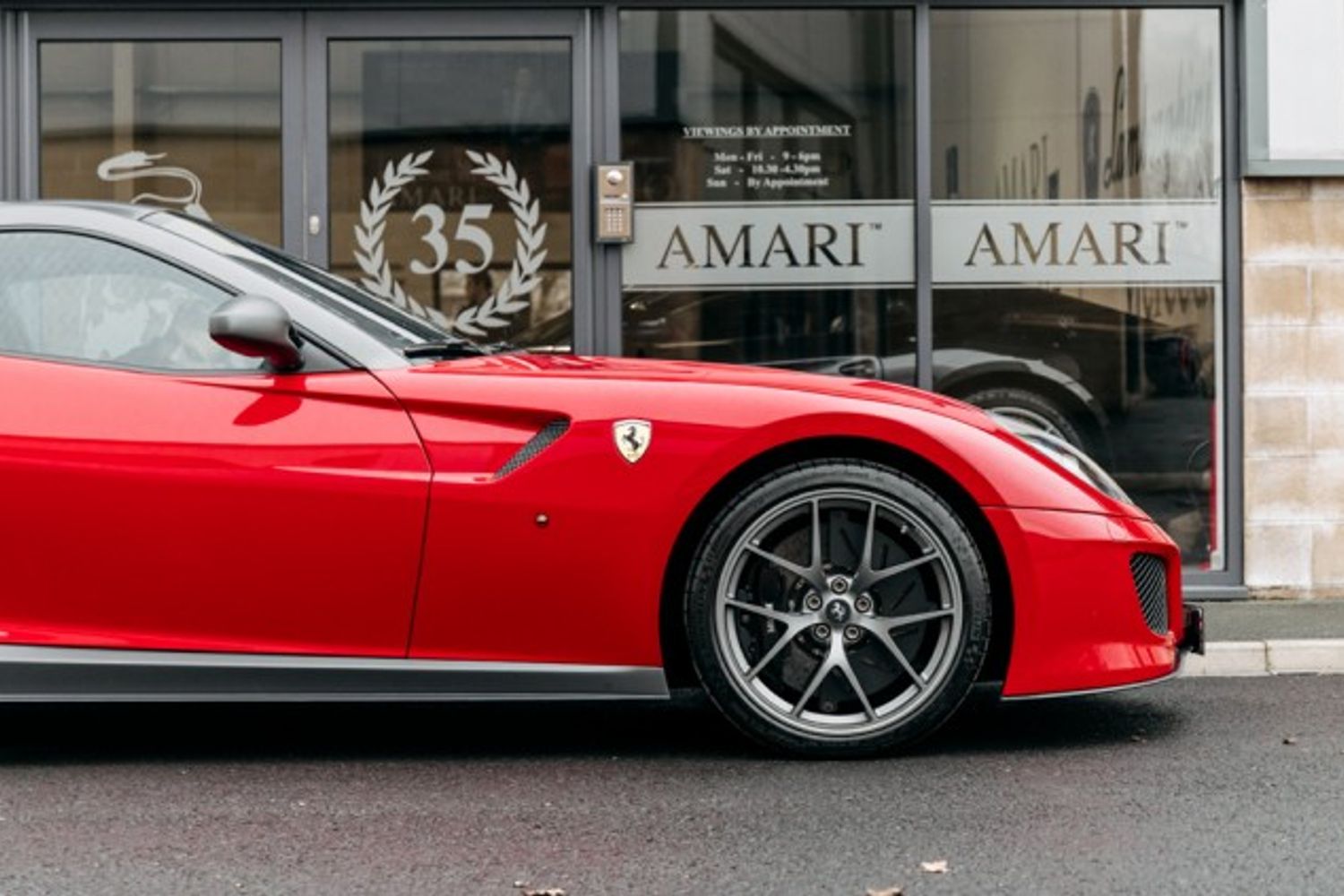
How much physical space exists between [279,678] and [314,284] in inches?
42.3

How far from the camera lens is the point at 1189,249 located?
32.3 feet

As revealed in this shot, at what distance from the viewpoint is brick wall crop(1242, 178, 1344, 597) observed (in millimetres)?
9688

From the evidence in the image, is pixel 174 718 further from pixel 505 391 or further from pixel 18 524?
pixel 505 391

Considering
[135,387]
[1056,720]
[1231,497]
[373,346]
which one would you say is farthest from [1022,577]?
[1231,497]

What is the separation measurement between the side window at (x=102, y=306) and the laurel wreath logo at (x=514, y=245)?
4.06 metres

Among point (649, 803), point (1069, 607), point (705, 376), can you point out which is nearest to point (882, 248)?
point (705, 376)

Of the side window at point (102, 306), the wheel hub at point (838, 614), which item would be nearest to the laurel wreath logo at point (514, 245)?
the side window at point (102, 306)

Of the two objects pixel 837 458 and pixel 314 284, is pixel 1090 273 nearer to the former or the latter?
pixel 837 458

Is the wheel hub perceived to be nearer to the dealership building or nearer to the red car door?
the red car door

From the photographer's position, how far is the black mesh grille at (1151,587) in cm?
569

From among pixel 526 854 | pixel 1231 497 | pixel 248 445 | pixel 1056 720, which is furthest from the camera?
pixel 1231 497

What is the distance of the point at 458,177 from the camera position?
9867 millimetres

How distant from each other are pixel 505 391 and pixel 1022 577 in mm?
1319

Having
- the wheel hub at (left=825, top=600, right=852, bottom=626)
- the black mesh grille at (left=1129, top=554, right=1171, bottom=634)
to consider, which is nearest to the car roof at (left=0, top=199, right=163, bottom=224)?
the wheel hub at (left=825, top=600, right=852, bottom=626)
